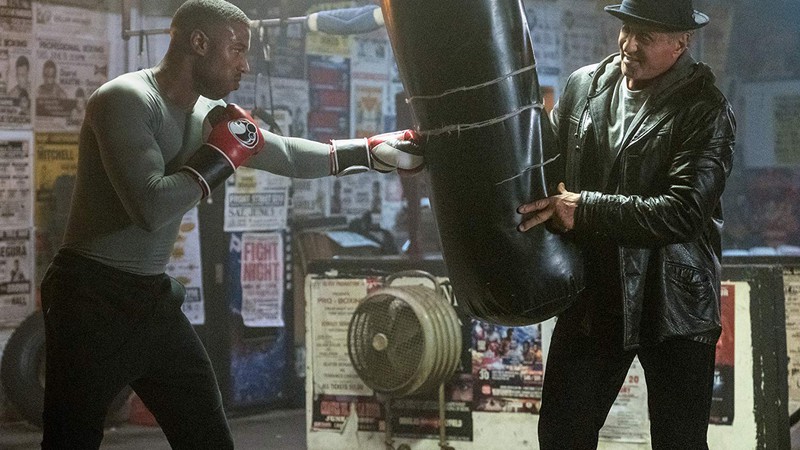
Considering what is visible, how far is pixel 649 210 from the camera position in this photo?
108 inches

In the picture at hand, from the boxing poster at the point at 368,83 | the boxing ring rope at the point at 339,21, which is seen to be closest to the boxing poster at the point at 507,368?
the boxing ring rope at the point at 339,21

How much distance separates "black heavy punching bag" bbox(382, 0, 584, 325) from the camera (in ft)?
8.70

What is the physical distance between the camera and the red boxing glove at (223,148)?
2854 millimetres

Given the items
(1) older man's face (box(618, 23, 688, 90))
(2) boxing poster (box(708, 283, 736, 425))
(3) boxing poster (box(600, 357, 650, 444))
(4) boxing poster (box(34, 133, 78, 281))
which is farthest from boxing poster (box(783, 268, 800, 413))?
(4) boxing poster (box(34, 133, 78, 281))

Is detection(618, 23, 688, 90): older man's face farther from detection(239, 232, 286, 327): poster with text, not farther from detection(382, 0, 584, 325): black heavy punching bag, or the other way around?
detection(239, 232, 286, 327): poster with text

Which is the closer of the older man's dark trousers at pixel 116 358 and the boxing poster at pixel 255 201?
the older man's dark trousers at pixel 116 358

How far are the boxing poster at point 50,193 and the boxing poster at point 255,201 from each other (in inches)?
38.2

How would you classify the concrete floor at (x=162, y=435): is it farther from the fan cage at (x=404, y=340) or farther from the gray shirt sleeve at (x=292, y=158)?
the gray shirt sleeve at (x=292, y=158)

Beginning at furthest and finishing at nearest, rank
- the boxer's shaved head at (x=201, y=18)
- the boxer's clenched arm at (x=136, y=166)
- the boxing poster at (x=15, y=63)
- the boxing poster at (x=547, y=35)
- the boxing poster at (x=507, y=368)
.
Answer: the boxing poster at (x=547, y=35) → the boxing poster at (x=15, y=63) → the boxing poster at (x=507, y=368) → the boxer's shaved head at (x=201, y=18) → the boxer's clenched arm at (x=136, y=166)

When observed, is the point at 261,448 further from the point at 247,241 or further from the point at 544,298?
the point at 544,298

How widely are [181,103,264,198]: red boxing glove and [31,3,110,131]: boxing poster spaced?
3423 mm

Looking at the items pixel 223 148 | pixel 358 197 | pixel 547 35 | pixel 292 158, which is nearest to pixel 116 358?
pixel 223 148

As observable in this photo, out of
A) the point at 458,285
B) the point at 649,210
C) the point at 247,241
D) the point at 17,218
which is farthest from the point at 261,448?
the point at 649,210

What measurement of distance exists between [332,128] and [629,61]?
15.5ft
